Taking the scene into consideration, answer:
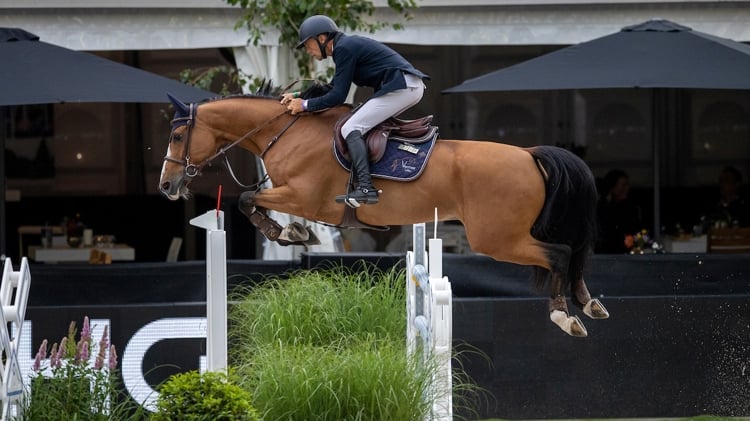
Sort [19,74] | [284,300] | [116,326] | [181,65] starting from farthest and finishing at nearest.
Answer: [181,65] < [19,74] < [116,326] < [284,300]

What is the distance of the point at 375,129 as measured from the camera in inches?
235

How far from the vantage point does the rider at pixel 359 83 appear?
226 inches

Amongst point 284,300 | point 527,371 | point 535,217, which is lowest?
point 527,371

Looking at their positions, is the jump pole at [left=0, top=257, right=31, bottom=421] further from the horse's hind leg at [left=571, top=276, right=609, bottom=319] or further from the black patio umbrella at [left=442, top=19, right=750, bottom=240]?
the black patio umbrella at [left=442, top=19, right=750, bottom=240]

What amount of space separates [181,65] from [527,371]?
23.0 feet

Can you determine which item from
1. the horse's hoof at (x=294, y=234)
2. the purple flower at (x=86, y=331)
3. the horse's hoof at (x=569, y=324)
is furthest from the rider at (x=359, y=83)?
the purple flower at (x=86, y=331)

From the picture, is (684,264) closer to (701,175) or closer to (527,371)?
(527,371)

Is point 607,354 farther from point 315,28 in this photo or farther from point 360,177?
point 315,28

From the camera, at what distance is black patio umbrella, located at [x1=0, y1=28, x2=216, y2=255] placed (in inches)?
350

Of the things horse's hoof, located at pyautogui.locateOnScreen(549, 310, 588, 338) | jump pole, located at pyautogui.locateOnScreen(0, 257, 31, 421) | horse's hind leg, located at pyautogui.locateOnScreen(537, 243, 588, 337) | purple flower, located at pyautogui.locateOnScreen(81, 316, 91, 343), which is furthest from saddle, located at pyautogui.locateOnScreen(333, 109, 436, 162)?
jump pole, located at pyautogui.locateOnScreen(0, 257, 31, 421)

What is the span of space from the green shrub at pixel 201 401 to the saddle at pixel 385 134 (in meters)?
1.30

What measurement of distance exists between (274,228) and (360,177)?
47 cm

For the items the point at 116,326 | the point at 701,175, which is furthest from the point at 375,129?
the point at 701,175

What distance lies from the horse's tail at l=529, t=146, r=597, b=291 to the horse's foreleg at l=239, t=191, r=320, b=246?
1099 mm
